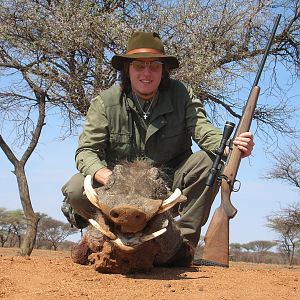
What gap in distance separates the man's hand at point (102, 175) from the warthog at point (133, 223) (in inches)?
4.5

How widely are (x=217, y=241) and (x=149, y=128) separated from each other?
101cm

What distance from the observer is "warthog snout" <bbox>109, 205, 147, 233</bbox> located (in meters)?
3.10

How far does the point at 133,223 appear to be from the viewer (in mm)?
3182

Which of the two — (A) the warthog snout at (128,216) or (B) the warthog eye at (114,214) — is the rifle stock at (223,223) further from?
(B) the warthog eye at (114,214)

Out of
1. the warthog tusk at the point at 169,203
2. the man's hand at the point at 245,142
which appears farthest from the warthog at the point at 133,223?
the man's hand at the point at 245,142

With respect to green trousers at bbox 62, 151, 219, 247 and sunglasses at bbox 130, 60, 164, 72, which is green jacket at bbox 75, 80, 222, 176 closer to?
green trousers at bbox 62, 151, 219, 247

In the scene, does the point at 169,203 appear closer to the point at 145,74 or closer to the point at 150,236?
the point at 150,236

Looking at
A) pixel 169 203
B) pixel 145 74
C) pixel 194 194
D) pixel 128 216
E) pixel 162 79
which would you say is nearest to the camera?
pixel 128 216

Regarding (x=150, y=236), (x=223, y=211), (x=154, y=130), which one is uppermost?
(x=154, y=130)

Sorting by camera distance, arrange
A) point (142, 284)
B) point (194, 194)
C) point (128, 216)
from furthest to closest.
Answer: point (194, 194) < point (142, 284) < point (128, 216)

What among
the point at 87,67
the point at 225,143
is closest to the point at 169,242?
the point at 225,143

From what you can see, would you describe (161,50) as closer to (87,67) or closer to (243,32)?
(87,67)

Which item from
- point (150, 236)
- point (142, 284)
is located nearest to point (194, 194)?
point (150, 236)

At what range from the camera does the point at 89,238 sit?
3.91m
